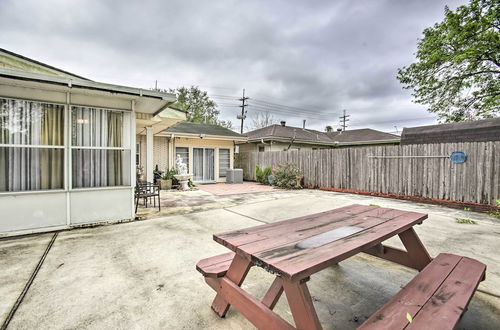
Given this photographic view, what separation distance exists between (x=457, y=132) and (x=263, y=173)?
8514 millimetres

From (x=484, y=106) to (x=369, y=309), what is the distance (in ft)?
49.5

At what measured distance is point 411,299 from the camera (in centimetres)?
139

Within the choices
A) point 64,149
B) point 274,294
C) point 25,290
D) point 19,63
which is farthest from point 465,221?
point 19,63

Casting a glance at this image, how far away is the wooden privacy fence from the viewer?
5.81 metres

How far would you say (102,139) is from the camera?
4273 mm

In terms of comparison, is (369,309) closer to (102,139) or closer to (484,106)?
(102,139)

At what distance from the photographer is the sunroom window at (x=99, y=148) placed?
4062 millimetres

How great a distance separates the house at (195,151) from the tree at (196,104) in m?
12.2

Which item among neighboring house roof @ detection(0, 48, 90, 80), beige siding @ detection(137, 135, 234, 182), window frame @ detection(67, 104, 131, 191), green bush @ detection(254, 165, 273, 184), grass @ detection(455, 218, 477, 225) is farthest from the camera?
green bush @ detection(254, 165, 273, 184)

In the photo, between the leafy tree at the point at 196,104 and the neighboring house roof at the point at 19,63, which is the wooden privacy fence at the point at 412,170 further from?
the leafy tree at the point at 196,104

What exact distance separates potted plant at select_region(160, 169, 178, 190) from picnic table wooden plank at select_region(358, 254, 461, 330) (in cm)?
948

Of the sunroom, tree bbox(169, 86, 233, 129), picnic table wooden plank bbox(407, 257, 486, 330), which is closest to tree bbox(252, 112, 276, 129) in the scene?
tree bbox(169, 86, 233, 129)

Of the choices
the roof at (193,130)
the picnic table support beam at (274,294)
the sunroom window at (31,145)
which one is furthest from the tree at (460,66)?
the sunroom window at (31,145)

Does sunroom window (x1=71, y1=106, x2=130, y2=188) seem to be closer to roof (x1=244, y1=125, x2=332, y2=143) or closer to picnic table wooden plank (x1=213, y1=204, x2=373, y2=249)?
picnic table wooden plank (x1=213, y1=204, x2=373, y2=249)
